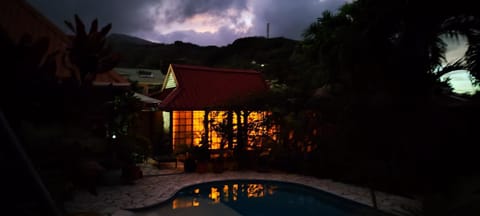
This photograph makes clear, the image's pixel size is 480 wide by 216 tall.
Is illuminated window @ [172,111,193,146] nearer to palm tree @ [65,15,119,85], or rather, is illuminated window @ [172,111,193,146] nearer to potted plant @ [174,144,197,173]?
potted plant @ [174,144,197,173]

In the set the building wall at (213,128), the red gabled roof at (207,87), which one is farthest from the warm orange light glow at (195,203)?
the red gabled roof at (207,87)

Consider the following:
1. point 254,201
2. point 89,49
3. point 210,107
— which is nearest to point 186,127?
point 210,107

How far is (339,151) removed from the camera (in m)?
6.20

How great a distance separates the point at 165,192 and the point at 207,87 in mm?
7659

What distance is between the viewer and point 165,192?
8555mm

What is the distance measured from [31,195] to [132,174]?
8.96 meters

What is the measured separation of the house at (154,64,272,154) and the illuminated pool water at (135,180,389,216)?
107 inches

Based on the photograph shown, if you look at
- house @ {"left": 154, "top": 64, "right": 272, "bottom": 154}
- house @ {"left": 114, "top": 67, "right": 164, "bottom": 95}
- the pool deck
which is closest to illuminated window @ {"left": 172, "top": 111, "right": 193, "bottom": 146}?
house @ {"left": 154, "top": 64, "right": 272, "bottom": 154}

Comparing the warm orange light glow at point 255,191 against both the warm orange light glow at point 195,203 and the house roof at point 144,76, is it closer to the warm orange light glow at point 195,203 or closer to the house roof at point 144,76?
the warm orange light glow at point 195,203

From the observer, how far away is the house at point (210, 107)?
12.3 metres

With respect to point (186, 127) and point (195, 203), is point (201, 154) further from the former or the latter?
point (195, 203)

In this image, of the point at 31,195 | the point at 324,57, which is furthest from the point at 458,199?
the point at 324,57

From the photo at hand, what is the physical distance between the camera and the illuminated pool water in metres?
7.66

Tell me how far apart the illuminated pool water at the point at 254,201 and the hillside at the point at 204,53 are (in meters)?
30.5
